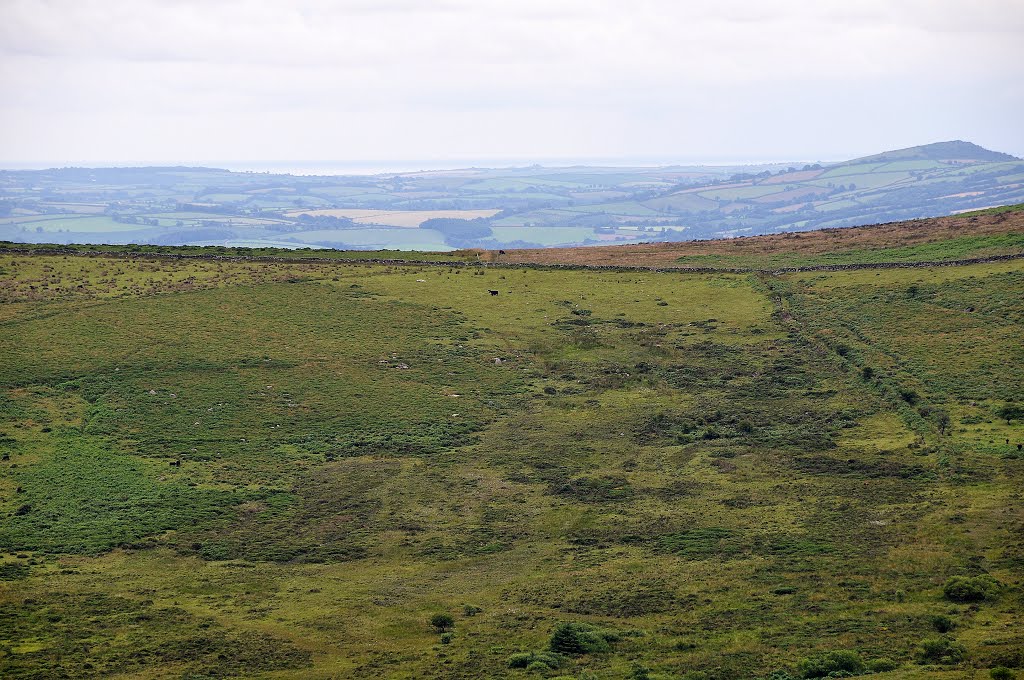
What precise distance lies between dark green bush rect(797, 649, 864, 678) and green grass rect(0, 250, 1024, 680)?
5.23ft

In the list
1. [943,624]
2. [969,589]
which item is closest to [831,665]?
[943,624]

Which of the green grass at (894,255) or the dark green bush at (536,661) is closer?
the dark green bush at (536,661)

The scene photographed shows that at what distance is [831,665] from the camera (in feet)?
124

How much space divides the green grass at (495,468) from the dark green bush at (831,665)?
1.59 m

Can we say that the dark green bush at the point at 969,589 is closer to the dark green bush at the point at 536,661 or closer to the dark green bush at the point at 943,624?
the dark green bush at the point at 943,624

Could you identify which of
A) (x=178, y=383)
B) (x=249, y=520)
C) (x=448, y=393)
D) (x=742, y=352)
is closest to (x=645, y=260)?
(x=742, y=352)

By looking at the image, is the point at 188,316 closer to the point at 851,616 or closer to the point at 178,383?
the point at 178,383

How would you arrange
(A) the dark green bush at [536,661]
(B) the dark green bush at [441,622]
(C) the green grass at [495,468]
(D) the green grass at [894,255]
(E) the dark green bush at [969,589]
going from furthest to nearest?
(D) the green grass at [894,255] < (B) the dark green bush at [441,622] < (C) the green grass at [495,468] < (E) the dark green bush at [969,589] < (A) the dark green bush at [536,661]

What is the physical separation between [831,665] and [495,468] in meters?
30.8

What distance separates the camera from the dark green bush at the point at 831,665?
37.4m

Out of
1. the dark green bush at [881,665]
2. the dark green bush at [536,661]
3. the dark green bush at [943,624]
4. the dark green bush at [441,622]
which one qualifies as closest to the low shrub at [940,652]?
the dark green bush at [881,665]

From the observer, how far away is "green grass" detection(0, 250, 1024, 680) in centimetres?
4375

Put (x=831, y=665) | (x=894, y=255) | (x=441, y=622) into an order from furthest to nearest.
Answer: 1. (x=894, y=255)
2. (x=441, y=622)
3. (x=831, y=665)

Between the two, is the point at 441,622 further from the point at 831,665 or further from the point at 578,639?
the point at 831,665
